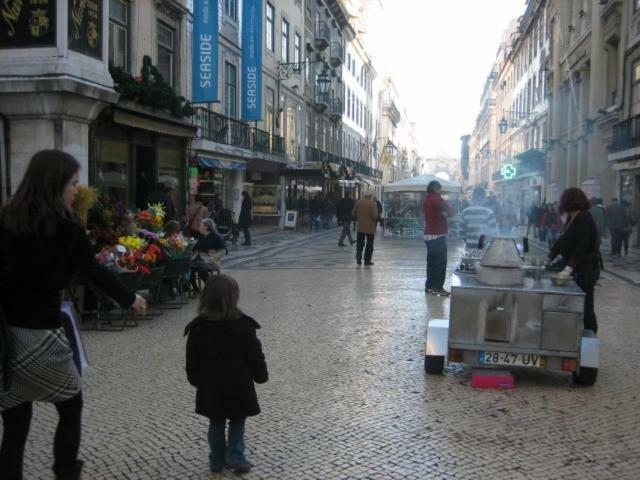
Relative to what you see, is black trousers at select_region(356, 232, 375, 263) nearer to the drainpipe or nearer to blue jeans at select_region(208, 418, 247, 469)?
the drainpipe

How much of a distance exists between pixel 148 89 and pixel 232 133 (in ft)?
30.6

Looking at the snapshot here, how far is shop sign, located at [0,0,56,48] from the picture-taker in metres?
12.2

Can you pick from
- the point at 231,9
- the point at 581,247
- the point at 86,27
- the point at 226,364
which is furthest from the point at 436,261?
the point at 231,9

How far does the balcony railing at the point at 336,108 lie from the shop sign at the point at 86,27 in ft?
101

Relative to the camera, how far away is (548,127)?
1547 inches

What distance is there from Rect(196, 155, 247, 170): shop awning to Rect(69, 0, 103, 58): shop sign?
8.48 m

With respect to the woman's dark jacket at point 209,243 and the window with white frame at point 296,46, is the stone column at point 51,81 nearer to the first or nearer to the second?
the woman's dark jacket at point 209,243

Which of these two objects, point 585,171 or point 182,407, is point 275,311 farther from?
point 585,171

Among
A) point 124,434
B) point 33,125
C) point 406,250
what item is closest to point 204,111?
point 406,250

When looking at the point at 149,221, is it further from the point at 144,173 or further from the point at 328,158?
the point at 328,158

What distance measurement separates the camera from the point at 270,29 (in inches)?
1200

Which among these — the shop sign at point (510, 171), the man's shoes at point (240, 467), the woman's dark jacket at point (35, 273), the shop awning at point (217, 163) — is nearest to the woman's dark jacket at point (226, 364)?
the man's shoes at point (240, 467)

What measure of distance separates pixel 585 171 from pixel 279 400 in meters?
28.5

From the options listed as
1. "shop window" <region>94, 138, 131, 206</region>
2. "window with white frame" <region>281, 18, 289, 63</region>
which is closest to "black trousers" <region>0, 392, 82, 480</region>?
"shop window" <region>94, 138, 131, 206</region>
